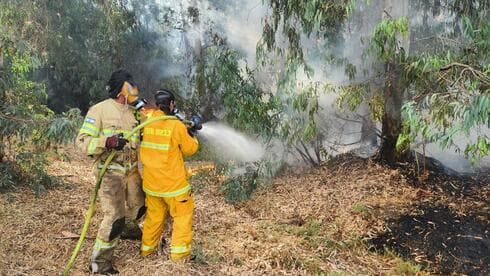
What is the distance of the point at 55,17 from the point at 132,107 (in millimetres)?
10033

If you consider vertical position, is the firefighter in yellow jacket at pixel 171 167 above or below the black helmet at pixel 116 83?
below

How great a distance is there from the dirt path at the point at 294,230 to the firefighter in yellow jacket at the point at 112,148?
1.06 feet

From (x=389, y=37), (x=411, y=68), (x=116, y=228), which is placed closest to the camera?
(x=116, y=228)

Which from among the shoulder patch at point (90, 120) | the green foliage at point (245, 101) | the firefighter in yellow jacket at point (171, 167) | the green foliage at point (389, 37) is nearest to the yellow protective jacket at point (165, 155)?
the firefighter in yellow jacket at point (171, 167)

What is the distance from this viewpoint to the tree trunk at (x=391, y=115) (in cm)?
741

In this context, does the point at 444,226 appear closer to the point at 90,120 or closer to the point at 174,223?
the point at 174,223

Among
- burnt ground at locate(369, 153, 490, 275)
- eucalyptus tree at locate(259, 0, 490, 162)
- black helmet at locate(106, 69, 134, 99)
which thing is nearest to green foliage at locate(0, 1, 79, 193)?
black helmet at locate(106, 69, 134, 99)

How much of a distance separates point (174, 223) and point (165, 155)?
2.20ft

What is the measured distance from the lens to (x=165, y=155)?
13.5 feet

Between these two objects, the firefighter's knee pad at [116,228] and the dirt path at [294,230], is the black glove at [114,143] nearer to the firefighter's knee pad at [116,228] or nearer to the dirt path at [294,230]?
the firefighter's knee pad at [116,228]

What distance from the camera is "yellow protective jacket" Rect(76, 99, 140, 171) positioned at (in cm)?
394

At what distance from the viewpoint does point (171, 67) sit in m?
16.7

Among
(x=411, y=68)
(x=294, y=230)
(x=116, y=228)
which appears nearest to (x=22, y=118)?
(x=116, y=228)

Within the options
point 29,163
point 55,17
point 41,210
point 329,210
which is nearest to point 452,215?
point 329,210
